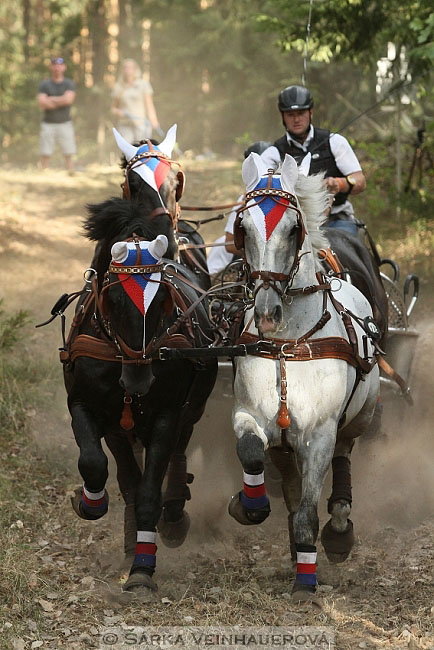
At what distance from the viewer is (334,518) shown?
6.49 metres

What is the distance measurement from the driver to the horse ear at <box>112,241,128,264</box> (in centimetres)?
291

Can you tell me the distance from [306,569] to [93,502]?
145cm

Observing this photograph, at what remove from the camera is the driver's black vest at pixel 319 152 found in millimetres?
8273

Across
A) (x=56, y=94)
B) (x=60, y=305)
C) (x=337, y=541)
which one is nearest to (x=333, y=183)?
(x=60, y=305)

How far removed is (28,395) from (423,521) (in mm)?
4087

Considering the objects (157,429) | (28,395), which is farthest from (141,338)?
(28,395)

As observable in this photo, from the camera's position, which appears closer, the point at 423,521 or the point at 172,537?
the point at 172,537

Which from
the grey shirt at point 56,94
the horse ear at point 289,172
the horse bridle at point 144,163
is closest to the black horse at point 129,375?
the horse ear at point 289,172

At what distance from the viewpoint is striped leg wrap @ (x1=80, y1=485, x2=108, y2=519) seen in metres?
6.14

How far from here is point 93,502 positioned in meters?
6.16

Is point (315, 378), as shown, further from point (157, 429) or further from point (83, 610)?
point (83, 610)

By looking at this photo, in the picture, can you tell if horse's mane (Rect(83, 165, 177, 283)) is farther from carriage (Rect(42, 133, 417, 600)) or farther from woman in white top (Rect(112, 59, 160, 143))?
woman in white top (Rect(112, 59, 160, 143))

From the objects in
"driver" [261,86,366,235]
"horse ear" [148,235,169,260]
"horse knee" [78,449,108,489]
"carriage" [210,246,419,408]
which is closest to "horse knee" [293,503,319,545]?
"horse knee" [78,449,108,489]

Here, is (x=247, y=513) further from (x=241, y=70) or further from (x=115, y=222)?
(x=241, y=70)
